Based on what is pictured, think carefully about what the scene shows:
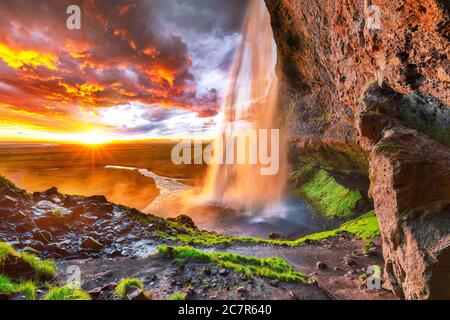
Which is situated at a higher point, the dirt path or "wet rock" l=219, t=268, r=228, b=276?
"wet rock" l=219, t=268, r=228, b=276

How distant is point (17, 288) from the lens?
18.1 feet

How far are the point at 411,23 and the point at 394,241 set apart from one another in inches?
243

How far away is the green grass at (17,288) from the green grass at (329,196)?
63.5 ft

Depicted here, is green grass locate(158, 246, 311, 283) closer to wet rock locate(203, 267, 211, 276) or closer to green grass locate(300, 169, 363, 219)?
wet rock locate(203, 267, 211, 276)

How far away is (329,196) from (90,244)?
19.8 metres

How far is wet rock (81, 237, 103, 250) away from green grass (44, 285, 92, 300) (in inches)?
141

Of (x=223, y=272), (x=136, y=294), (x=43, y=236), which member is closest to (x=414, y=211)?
(x=223, y=272)

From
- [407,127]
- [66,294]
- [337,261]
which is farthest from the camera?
[337,261]

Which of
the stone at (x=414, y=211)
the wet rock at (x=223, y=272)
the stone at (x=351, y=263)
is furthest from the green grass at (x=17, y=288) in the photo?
the stone at (x=351, y=263)

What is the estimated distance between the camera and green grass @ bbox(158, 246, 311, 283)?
6.91 meters

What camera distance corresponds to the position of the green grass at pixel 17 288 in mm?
5368

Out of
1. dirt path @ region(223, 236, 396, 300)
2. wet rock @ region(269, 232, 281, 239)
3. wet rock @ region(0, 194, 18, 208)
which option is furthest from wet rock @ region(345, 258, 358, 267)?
wet rock @ region(0, 194, 18, 208)

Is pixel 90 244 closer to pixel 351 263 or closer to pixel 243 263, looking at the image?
pixel 243 263

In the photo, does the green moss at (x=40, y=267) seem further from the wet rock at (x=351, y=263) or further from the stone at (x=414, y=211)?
the wet rock at (x=351, y=263)
